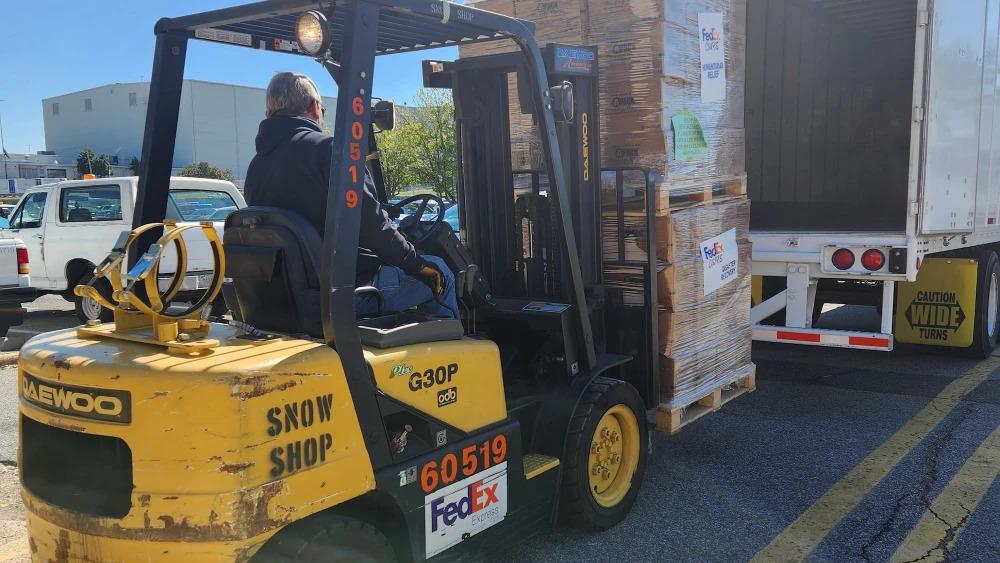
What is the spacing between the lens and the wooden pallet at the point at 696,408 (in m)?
4.41

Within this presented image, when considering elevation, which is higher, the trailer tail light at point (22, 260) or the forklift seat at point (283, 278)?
the forklift seat at point (283, 278)

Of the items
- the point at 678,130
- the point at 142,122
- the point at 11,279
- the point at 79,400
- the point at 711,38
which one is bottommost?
the point at 11,279

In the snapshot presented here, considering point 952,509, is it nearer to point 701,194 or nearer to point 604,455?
point 604,455

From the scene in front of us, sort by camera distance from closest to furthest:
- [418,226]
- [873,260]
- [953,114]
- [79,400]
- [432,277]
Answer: [79,400] → [432,277] → [418,226] → [873,260] → [953,114]

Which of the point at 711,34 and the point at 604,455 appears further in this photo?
the point at 711,34

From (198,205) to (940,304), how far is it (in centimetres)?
833

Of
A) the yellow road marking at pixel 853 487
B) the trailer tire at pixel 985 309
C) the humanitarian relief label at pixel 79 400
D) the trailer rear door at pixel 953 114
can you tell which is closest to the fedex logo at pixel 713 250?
the yellow road marking at pixel 853 487

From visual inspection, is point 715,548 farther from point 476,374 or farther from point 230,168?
point 230,168

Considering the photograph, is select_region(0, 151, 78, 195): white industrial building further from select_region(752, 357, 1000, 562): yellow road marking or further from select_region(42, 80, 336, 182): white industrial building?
select_region(752, 357, 1000, 562): yellow road marking

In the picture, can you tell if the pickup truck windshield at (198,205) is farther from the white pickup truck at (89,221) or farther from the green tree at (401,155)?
the green tree at (401,155)

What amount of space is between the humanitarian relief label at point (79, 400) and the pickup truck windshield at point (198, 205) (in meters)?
7.49

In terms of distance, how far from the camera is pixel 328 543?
8.48ft

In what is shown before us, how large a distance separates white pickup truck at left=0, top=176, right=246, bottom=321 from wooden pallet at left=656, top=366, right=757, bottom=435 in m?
6.65

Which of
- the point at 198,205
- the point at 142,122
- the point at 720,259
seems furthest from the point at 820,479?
the point at 142,122
